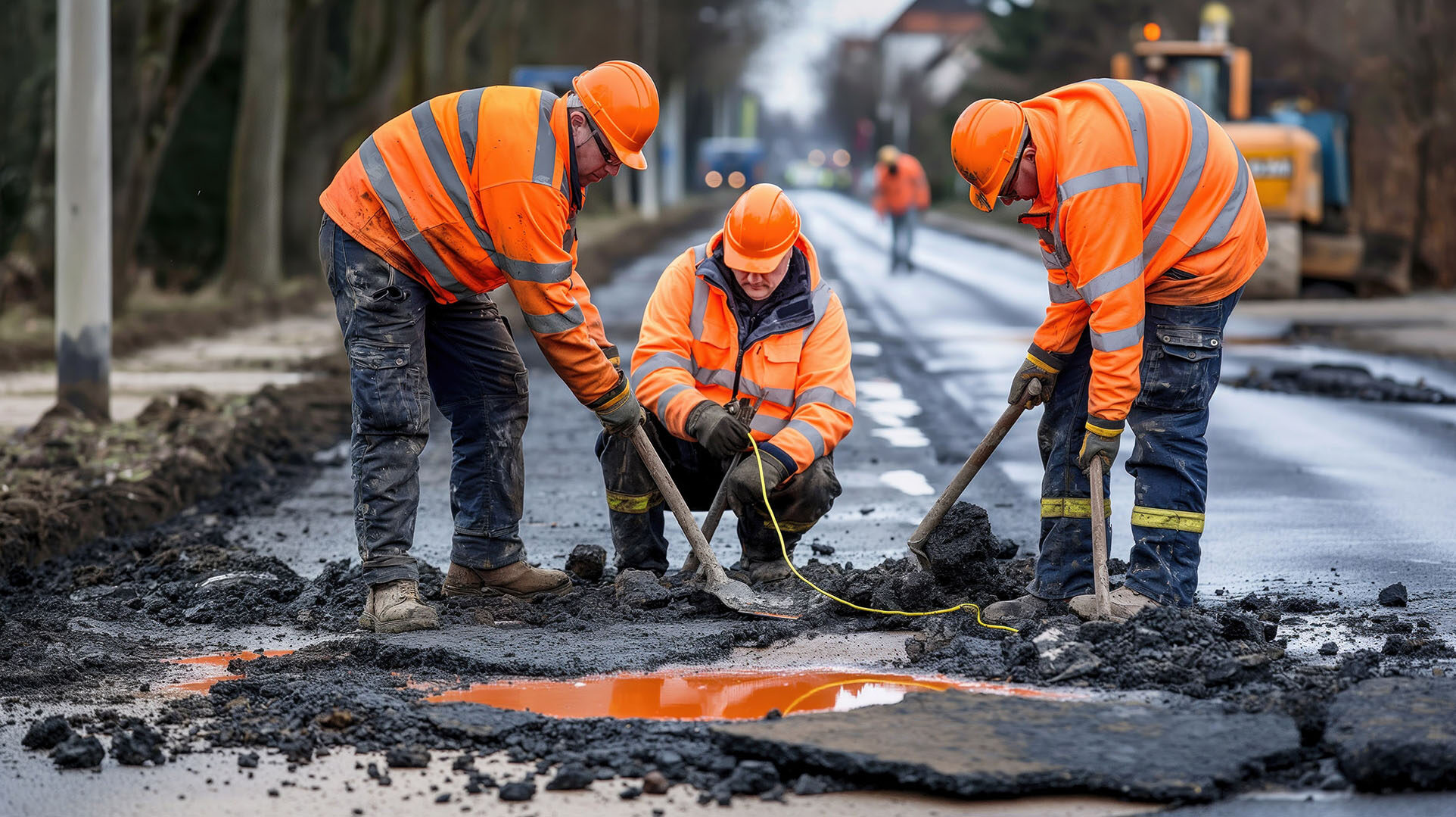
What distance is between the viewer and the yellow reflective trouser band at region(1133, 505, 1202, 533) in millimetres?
4945

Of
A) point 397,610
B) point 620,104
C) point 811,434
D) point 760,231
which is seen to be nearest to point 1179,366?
point 811,434

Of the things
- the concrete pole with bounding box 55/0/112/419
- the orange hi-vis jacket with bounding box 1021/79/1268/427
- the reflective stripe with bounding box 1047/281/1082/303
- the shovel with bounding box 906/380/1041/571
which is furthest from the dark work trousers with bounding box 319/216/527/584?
the concrete pole with bounding box 55/0/112/419

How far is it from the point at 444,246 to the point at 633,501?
1.24 metres

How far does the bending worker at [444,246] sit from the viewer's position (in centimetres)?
500

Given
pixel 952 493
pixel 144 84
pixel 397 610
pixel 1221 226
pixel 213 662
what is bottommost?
pixel 213 662

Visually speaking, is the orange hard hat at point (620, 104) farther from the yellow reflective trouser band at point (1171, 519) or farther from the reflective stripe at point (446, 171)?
the yellow reflective trouser band at point (1171, 519)

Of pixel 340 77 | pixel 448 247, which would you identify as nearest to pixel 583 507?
pixel 448 247

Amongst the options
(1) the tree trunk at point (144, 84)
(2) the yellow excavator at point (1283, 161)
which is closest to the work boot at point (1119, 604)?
(1) the tree trunk at point (144, 84)

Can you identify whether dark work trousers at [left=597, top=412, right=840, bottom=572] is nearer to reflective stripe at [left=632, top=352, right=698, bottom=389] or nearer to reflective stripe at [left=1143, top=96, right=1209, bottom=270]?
A: reflective stripe at [left=632, top=352, right=698, bottom=389]

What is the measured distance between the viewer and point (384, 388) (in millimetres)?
5184

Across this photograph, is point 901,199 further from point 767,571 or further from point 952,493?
point 952,493

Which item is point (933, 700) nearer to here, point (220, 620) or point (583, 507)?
point (220, 620)

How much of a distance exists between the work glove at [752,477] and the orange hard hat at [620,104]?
3.84 ft

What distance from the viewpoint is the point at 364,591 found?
562 cm
